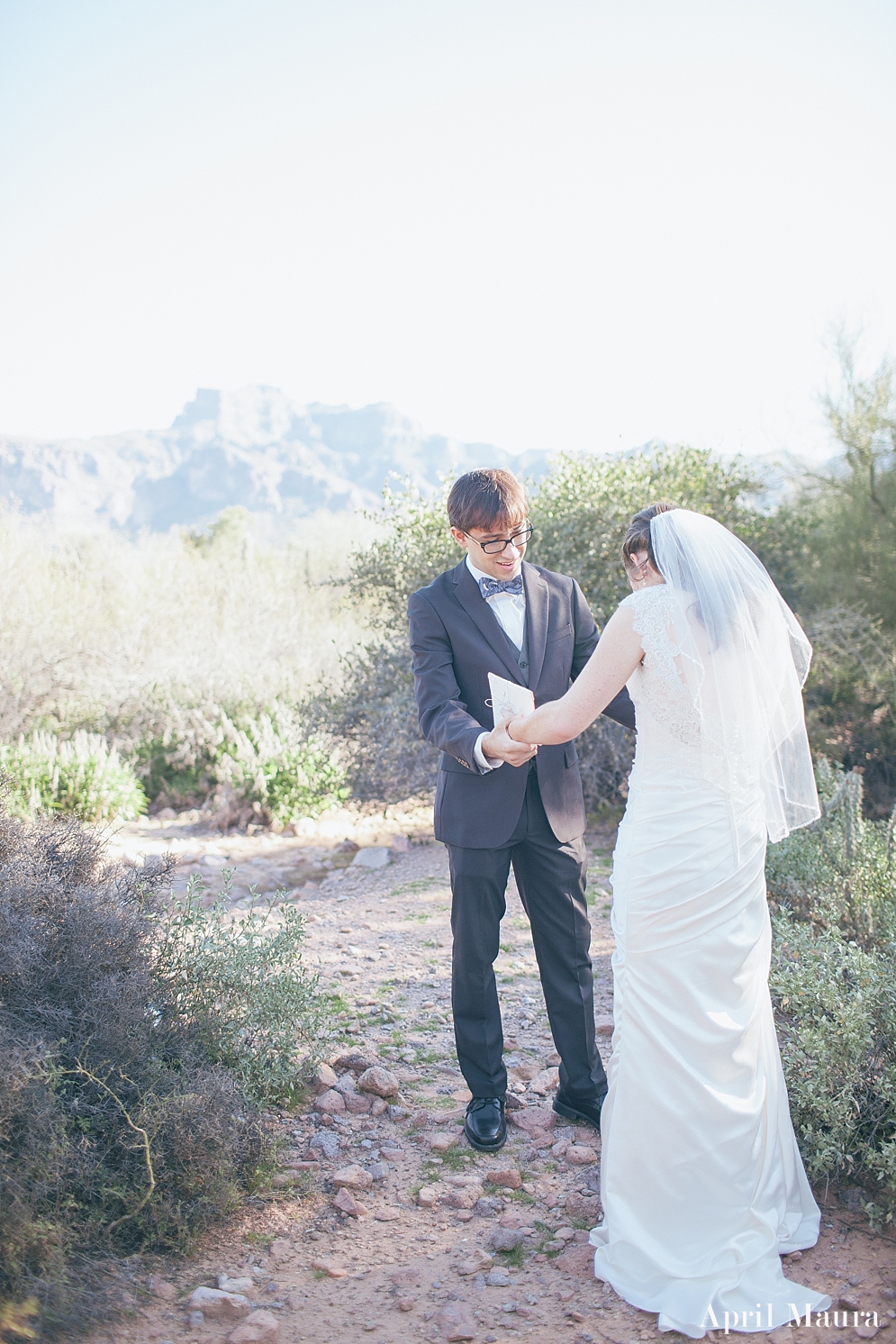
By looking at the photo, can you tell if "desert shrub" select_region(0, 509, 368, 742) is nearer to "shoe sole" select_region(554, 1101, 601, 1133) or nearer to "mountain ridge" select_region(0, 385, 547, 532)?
"shoe sole" select_region(554, 1101, 601, 1133)

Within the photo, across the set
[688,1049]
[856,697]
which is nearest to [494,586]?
[688,1049]

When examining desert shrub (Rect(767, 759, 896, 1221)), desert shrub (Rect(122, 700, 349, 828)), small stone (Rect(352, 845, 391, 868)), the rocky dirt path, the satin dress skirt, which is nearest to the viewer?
the rocky dirt path

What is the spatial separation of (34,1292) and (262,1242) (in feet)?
2.21

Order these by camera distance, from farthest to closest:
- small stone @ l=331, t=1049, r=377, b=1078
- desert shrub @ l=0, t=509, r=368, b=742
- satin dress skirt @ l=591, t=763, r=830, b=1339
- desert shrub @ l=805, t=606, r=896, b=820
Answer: desert shrub @ l=0, t=509, r=368, b=742 → desert shrub @ l=805, t=606, r=896, b=820 → small stone @ l=331, t=1049, r=377, b=1078 → satin dress skirt @ l=591, t=763, r=830, b=1339

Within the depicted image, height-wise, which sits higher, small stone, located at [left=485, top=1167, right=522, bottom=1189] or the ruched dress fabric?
the ruched dress fabric

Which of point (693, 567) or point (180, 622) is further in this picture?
point (180, 622)

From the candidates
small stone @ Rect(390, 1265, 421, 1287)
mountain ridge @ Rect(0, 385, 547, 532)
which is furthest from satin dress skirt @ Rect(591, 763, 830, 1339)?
mountain ridge @ Rect(0, 385, 547, 532)

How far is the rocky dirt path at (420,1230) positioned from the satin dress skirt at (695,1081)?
11cm

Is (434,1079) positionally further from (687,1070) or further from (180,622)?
(180,622)

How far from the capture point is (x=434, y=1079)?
3434 millimetres

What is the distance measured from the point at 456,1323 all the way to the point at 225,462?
370ft

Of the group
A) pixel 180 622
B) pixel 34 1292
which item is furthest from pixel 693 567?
pixel 180 622

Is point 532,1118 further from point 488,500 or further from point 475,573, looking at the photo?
point 488,500

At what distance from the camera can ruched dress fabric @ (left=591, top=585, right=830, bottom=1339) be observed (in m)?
2.29
